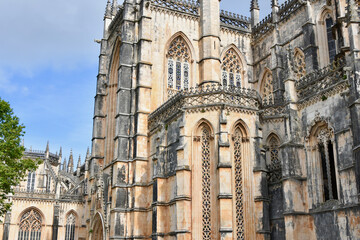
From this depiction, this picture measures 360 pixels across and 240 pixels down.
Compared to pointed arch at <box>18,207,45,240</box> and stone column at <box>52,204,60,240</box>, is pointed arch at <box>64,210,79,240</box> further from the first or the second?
pointed arch at <box>18,207,45,240</box>

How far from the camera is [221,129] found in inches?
834

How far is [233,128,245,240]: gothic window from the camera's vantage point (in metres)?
20.6

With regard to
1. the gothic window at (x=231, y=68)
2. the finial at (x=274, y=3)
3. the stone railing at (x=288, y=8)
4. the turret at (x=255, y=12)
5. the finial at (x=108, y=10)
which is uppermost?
the finial at (x=108, y=10)

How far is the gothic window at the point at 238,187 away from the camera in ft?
67.7

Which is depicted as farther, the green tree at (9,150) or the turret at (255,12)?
the turret at (255,12)

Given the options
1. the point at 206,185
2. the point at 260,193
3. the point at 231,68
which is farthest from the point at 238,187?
the point at 231,68

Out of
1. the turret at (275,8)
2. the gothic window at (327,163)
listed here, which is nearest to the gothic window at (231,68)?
the turret at (275,8)

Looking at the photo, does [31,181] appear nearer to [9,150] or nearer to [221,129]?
[9,150]

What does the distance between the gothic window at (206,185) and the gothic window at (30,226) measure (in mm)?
25293

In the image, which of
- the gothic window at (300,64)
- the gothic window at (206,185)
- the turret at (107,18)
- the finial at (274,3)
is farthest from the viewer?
the turret at (107,18)

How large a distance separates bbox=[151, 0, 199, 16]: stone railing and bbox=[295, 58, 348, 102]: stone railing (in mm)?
14970

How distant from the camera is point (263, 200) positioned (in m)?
21.0

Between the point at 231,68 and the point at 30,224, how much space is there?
23969 mm

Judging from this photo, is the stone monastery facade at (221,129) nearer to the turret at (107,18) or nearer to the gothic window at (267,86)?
the gothic window at (267,86)
